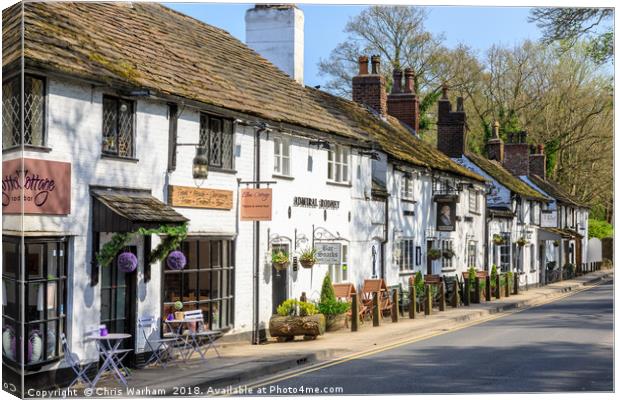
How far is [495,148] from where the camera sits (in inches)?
1932

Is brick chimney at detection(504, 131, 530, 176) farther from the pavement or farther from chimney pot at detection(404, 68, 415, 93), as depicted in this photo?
the pavement

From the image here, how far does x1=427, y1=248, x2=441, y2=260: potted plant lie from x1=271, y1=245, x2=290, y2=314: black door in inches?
464

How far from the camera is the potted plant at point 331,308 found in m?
22.3

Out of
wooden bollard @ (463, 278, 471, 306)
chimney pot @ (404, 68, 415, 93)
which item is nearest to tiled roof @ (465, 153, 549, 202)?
chimney pot @ (404, 68, 415, 93)

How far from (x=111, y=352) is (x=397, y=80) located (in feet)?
77.4

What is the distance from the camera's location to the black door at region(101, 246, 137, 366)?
607 inches

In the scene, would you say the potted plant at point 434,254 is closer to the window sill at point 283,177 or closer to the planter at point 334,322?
→ the planter at point 334,322

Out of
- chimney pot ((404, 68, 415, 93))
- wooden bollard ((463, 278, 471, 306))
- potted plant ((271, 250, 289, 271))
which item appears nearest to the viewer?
potted plant ((271, 250, 289, 271))

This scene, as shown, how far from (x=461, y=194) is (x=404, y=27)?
60.5 ft

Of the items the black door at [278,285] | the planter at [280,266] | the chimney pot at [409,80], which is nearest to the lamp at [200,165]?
the planter at [280,266]

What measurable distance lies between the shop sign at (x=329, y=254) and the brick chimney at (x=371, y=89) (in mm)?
12478

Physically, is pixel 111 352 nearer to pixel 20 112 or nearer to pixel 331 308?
pixel 20 112

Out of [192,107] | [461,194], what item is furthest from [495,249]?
[192,107]

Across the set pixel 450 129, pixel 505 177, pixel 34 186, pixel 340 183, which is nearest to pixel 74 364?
pixel 34 186
